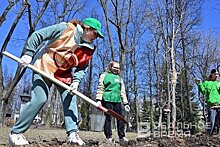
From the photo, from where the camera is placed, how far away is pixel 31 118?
3.95 m

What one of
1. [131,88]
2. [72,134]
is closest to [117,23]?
[72,134]

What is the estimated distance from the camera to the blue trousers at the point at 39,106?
391 cm

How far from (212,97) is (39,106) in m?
5.73

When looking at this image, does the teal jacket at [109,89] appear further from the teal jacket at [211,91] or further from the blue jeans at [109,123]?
the teal jacket at [211,91]

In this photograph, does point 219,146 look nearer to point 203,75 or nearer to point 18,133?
point 18,133

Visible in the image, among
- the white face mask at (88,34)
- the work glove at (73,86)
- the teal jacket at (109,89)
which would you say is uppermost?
the white face mask at (88,34)

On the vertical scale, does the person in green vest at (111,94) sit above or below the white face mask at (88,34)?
below

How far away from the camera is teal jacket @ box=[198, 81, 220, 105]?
8.56 m

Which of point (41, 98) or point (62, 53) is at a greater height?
point (62, 53)

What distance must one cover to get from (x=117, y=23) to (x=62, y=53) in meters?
10.8

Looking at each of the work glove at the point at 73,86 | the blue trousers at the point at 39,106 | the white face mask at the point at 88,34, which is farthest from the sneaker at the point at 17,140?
the white face mask at the point at 88,34

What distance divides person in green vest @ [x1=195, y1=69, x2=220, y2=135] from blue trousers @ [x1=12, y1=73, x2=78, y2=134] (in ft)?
16.6

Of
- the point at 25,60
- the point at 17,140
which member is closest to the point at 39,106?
the point at 17,140

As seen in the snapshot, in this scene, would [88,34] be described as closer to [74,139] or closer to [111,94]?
[74,139]
